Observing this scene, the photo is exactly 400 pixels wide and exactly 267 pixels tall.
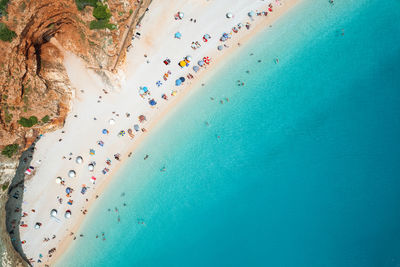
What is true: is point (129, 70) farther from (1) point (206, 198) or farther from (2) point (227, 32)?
(1) point (206, 198)

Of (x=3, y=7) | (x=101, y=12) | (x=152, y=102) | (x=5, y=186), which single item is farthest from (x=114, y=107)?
(x=5, y=186)

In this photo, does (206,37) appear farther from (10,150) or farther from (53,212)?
(53,212)

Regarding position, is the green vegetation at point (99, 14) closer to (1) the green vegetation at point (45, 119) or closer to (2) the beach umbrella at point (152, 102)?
(2) the beach umbrella at point (152, 102)

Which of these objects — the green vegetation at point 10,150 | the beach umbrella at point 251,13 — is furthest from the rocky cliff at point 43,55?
the beach umbrella at point 251,13

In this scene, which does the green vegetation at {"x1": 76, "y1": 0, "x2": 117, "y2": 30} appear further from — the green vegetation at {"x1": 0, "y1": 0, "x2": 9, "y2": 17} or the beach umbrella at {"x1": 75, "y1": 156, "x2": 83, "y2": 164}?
the beach umbrella at {"x1": 75, "y1": 156, "x2": 83, "y2": 164}

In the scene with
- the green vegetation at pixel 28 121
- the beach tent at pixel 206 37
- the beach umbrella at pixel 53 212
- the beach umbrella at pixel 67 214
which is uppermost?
the green vegetation at pixel 28 121

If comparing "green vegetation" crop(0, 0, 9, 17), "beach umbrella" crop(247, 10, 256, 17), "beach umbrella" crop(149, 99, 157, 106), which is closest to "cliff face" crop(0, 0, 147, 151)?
"green vegetation" crop(0, 0, 9, 17)

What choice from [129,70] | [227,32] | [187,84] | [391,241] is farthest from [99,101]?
[391,241]

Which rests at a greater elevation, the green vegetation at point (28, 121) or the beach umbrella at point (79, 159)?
the green vegetation at point (28, 121)

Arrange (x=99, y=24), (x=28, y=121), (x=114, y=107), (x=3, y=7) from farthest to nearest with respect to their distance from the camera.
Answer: (x=114, y=107), (x=28, y=121), (x=99, y=24), (x=3, y=7)
